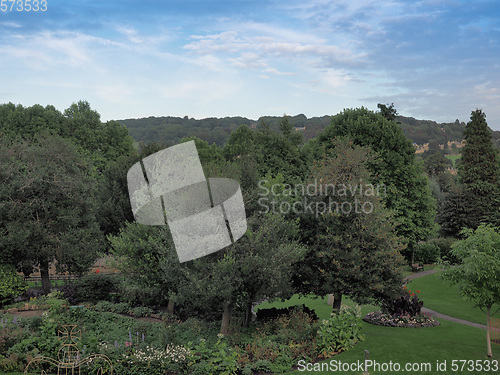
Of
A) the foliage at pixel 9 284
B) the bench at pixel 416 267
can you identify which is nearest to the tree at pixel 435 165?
the bench at pixel 416 267

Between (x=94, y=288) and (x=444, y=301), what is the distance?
78.5 feet

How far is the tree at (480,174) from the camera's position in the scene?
40281 mm

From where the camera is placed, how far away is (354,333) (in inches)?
629

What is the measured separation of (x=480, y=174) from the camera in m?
40.7

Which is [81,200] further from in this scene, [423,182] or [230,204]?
[423,182]

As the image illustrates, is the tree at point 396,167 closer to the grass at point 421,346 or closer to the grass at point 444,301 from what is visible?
the grass at point 444,301

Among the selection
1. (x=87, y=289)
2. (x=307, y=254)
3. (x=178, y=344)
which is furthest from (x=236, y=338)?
(x=87, y=289)

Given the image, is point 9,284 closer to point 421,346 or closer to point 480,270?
point 421,346

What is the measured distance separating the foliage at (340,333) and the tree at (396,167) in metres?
16.4

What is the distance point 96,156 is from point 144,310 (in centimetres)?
2357

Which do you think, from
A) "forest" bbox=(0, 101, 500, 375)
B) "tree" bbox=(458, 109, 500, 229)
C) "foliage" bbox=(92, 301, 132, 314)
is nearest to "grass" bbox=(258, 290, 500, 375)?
"forest" bbox=(0, 101, 500, 375)

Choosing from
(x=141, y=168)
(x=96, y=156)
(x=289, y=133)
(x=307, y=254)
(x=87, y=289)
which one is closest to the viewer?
(x=307, y=254)

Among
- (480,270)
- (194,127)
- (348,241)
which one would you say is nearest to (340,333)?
(348,241)

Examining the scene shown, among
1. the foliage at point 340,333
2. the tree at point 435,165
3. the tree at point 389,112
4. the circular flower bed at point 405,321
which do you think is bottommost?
the circular flower bed at point 405,321
